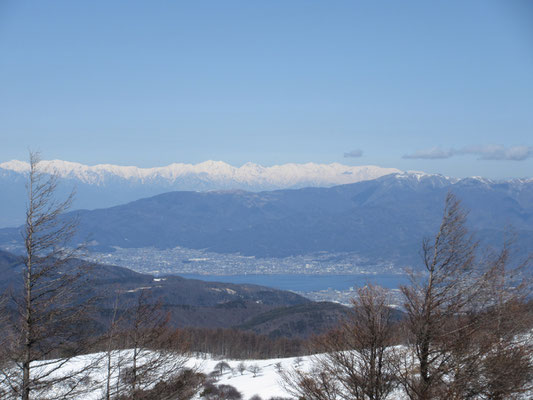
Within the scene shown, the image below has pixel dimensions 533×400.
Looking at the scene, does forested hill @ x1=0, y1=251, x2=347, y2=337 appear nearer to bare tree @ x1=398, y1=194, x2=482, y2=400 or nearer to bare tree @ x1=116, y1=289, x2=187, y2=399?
bare tree @ x1=116, y1=289, x2=187, y2=399

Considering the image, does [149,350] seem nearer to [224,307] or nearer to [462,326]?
[462,326]

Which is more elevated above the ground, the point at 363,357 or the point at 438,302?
the point at 438,302

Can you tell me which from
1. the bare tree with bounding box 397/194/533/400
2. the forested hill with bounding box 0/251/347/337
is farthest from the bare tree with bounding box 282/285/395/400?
the forested hill with bounding box 0/251/347/337

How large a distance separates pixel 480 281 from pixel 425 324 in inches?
59.6

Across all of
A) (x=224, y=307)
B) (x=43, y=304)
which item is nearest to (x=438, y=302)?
(x=43, y=304)

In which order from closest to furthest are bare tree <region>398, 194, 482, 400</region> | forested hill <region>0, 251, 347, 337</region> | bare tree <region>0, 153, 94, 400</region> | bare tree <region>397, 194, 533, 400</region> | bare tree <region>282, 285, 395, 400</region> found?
bare tree <region>397, 194, 533, 400</region>, bare tree <region>398, 194, 482, 400</region>, bare tree <region>0, 153, 94, 400</region>, bare tree <region>282, 285, 395, 400</region>, forested hill <region>0, 251, 347, 337</region>

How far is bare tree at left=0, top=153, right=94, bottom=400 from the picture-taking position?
987cm

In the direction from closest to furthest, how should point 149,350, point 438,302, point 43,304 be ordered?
point 438,302 < point 43,304 < point 149,350

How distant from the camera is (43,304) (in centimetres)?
1013

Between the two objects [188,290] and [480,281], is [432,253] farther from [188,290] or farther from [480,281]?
[188,290]

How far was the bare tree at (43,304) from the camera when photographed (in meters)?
9.87

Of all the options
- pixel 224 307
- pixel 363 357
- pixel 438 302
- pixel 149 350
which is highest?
pixel 438 302

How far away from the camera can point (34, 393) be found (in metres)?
10.2

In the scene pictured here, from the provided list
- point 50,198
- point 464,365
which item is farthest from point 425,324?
point 50,198
